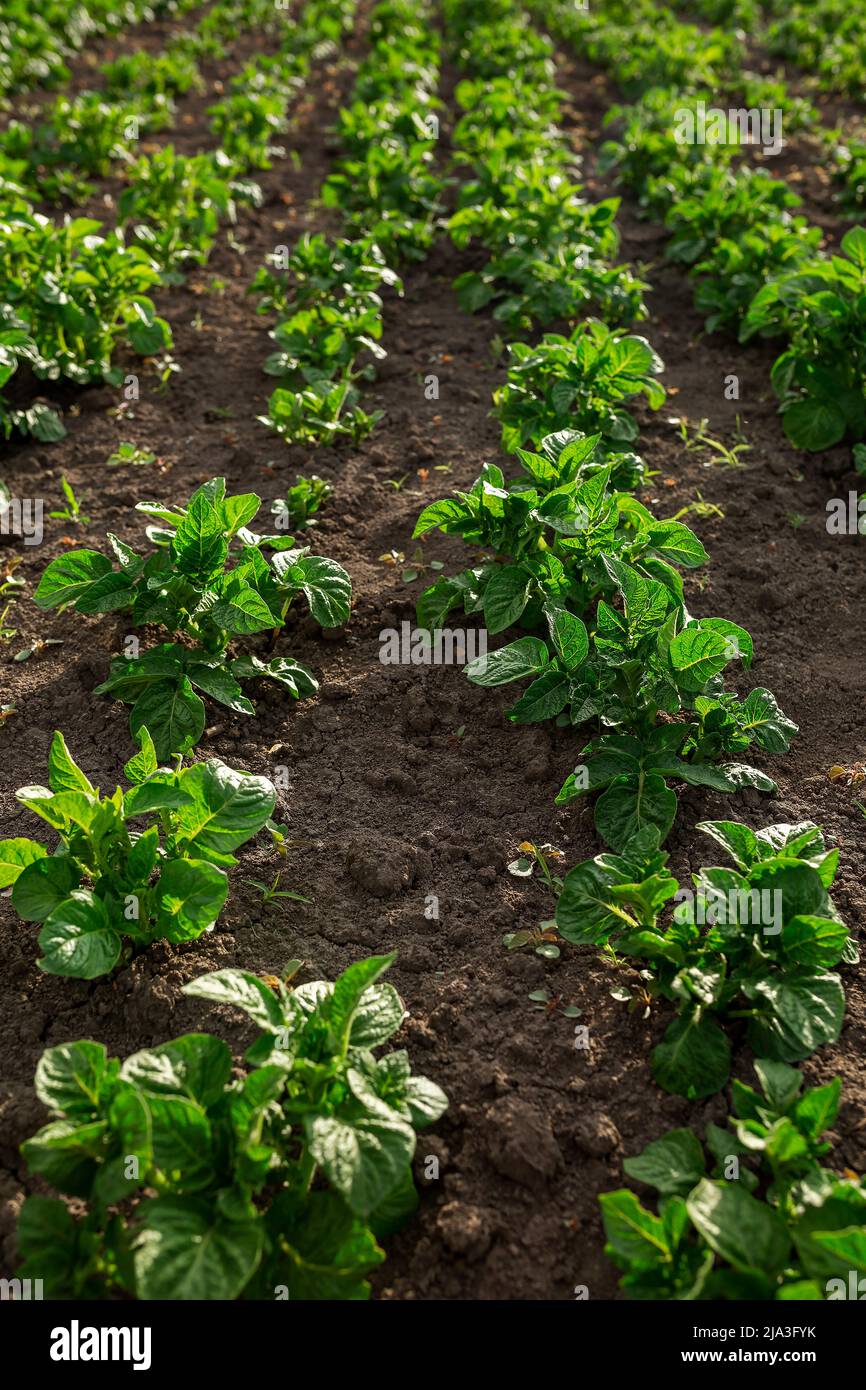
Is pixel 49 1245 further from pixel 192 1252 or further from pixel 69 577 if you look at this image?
pixel 69 577

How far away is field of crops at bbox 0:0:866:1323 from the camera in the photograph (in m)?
2.02

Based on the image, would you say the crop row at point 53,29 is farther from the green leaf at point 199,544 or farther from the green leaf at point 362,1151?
the green leaf at point 362,1151

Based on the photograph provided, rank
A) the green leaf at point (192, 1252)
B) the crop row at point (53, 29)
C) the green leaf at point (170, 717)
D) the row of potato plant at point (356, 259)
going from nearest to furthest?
→ the green leaf at point (192, 1252), the green leaf at point (170, 717), the row of potato plant at point (356, 259), the crop row at point (53, 29)

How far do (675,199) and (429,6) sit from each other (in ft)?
23.4

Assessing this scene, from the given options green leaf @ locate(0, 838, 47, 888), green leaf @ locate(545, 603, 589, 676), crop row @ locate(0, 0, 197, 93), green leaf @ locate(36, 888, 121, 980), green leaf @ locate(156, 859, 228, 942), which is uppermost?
crop row @ locate(0, 0, 197, 93)

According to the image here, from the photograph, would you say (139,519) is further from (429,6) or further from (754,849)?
(429,6)

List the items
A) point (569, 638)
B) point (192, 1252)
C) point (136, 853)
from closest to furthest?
point (192, 1252) → point (136, 853) → point (569, 638)

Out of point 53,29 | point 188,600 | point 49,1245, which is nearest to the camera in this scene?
point 49,1245

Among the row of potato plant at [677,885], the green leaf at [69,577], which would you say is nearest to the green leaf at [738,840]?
the row of potato plant at [677,885]

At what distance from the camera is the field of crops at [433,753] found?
6.61 ft

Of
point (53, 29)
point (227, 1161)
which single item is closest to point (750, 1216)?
point (227, 1161)

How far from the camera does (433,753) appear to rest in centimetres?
324

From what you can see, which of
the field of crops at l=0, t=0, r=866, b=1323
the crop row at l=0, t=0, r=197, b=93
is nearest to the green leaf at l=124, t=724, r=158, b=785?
the field of crops at l=0, t=0, r=866, b=1323

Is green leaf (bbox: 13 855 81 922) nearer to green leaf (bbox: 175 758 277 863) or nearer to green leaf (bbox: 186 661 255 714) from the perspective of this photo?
green leaf (bbox: 175 758 277 863)
